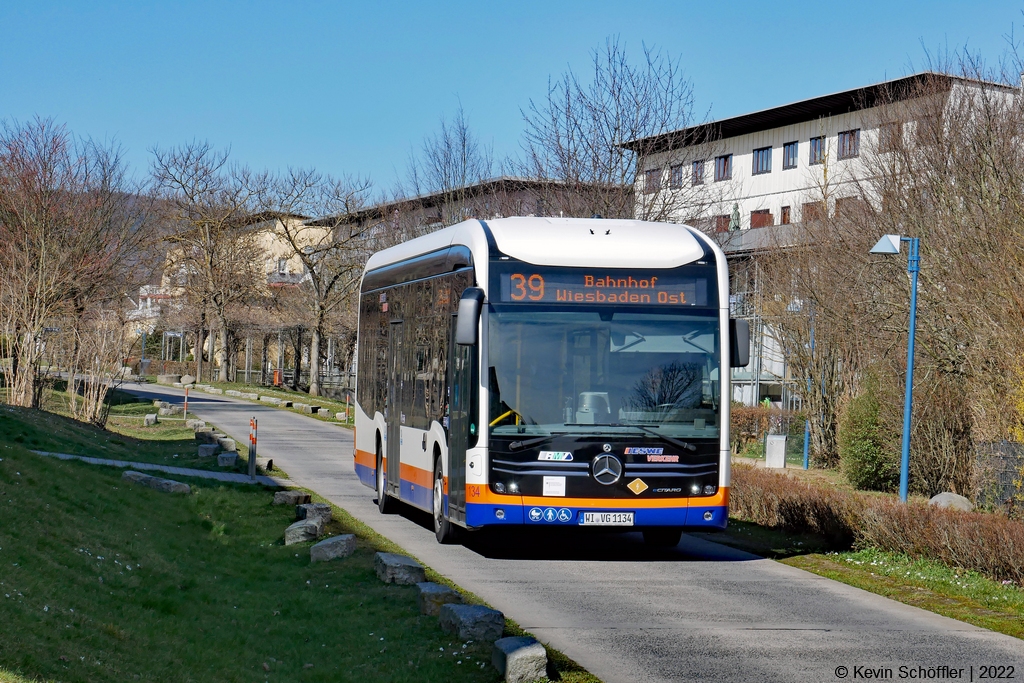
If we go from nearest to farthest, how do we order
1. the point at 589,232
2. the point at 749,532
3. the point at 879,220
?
the point at 589,232 < the point at 749,532 < the point at 879,220

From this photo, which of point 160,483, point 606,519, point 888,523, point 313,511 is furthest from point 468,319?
point 160,483

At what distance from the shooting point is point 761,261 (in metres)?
36.7

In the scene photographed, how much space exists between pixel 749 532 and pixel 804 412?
15.5 meters

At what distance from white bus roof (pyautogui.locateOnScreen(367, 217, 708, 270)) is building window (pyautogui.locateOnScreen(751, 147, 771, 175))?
42.0m

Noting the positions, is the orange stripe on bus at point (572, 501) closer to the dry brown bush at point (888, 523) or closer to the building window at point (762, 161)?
the dry brown bush at point (888, 523)

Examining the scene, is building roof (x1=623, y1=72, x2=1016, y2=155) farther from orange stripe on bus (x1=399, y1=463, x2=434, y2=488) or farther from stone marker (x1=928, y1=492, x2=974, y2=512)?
orange stripe on bus (x1=399, y1=463, x2=434, y2=488)

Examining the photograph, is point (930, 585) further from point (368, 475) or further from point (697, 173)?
point (697, 173)

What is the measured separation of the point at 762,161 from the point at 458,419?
1738 inches

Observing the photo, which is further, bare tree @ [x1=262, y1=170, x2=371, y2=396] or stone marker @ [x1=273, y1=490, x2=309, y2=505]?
bare tree @ [x1=262, y1=170, x2=371, y2=396]

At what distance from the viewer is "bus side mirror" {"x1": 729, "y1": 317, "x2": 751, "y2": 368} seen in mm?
12529

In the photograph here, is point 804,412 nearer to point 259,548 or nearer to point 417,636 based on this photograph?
point 259,548

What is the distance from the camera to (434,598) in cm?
959

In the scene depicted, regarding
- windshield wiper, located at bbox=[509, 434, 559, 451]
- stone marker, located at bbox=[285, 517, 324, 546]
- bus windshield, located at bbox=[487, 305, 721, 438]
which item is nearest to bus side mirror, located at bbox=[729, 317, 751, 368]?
bus windshield, located at bbox=[487, 305, 721, 438]

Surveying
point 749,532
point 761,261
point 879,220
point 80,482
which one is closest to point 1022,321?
point 749,532
